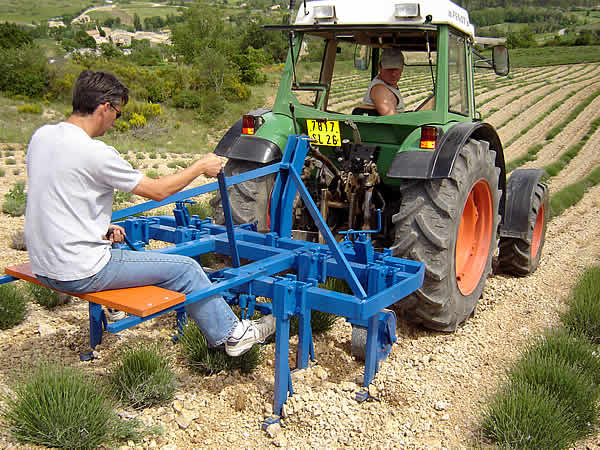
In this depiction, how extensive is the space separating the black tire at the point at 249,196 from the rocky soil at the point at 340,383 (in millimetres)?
1024

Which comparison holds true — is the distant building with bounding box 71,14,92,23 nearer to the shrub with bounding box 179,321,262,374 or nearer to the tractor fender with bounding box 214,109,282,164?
the tractor fender with bounding box 214,109,282,164

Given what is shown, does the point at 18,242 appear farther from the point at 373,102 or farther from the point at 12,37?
the point at 12,37

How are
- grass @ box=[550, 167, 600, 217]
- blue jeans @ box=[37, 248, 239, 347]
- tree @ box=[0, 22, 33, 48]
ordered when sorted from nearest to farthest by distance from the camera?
blue jeans @ box=[37, 248, 239, 347]
grass @ box=[550, 167, 600, 217]
tree @ box=[0, 22, 33, 48]

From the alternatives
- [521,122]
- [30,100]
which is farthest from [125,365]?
[30,100]

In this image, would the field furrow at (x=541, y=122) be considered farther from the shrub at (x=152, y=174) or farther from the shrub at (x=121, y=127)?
the shrub at (x=121, y=127)

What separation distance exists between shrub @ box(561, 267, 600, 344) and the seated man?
6.83 ft

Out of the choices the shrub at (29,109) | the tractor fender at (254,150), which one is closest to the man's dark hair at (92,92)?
the tractor fender at (254,150)

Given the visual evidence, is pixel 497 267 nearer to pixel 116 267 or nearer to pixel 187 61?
pixel 116 267

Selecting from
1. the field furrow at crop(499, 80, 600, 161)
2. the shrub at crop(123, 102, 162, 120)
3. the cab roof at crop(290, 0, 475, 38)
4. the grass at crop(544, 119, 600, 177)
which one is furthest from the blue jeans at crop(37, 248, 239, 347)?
the shrub at crop(123, 102, 162, 120)

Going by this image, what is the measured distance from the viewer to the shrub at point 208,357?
141 inches

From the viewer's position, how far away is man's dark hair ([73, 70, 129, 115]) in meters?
2.74

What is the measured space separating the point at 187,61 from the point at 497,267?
141 feet

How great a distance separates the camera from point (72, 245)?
107 inches

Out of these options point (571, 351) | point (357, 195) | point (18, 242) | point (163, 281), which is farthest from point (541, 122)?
point (163, 281)
